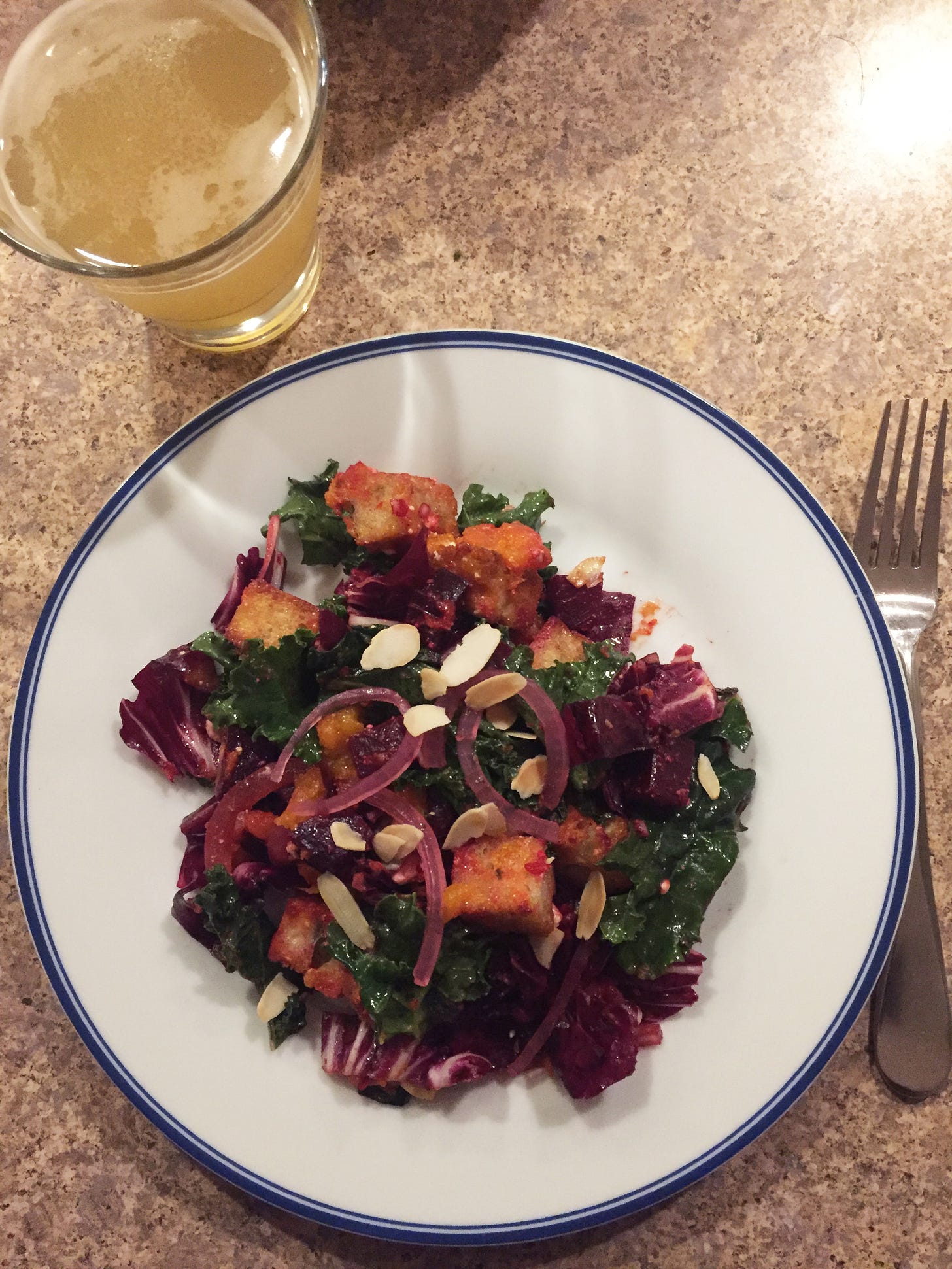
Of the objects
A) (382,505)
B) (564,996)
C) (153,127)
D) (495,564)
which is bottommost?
(564,996)

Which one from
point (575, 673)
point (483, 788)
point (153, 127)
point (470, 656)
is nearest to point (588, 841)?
point (483, 788)

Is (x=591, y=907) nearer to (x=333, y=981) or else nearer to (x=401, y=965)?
(x=401, y=965)

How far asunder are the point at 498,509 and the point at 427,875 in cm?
81

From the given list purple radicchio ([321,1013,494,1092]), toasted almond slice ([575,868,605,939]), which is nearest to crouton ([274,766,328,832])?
purple radicchio ([321,1013,494,1092])

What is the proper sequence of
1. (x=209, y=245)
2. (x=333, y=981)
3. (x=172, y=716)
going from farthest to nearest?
1. (x=172, y=716)
2. (x=333, y=981)
3. (x=209, y=245)

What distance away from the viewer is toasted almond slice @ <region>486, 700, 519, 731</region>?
178cm

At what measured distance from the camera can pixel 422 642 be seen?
70.4 inches

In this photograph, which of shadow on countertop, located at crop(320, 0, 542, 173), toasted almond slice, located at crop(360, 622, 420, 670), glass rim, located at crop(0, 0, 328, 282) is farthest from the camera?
shadow on countertop, located at crop(320, 0, 542, 173)

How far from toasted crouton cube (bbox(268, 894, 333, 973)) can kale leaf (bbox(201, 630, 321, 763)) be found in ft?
1.02

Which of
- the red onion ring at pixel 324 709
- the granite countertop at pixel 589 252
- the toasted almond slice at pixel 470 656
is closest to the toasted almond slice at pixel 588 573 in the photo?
the toasted almond slice at pixel 470 656

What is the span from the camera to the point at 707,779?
1797 millimetres

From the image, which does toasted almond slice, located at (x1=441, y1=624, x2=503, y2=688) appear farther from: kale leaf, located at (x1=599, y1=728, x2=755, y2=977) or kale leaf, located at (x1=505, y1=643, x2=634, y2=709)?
kale leaf, located at (x1=599, y1=728, x2=755, y2=977)

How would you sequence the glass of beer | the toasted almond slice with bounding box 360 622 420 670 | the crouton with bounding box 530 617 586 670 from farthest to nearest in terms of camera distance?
the crouton with bounding box 530 617 586 670 → the toasted almond slice with bounding box 360 622 420 670 → the glass of beer

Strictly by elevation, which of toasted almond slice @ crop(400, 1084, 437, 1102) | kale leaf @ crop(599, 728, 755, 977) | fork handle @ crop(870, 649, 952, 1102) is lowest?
fork handle @ crop(870, 649, 952, 1102)
